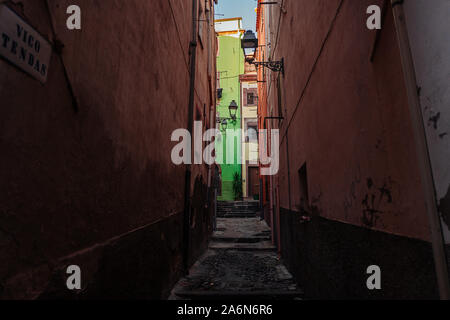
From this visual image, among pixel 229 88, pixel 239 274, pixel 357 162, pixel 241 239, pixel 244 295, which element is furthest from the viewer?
pixel 229 88

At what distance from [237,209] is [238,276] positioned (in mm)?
10190

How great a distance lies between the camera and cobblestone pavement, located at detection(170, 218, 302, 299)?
4219 millimetres

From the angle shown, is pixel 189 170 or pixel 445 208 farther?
pixel 189 170

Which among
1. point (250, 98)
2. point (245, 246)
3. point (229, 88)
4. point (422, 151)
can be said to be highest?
point (229, 88)

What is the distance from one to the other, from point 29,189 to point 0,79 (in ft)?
1.75

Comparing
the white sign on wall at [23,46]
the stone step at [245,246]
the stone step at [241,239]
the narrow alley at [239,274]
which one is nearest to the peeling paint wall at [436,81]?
the white sign on wall at [23,46]

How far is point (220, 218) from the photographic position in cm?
1437

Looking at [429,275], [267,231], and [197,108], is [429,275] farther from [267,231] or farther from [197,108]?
[267,231]

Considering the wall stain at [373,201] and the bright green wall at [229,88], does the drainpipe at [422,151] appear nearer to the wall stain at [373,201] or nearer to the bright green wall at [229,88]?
the wall stain at [373,201]

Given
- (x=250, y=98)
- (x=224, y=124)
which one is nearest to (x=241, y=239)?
(x=224, y=124)

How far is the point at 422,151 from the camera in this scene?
46.1 inches

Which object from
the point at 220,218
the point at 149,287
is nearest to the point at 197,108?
the point at 149,287

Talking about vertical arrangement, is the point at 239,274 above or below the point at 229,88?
below

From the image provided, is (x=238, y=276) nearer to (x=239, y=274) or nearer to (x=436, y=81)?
(x=239, y=274)
